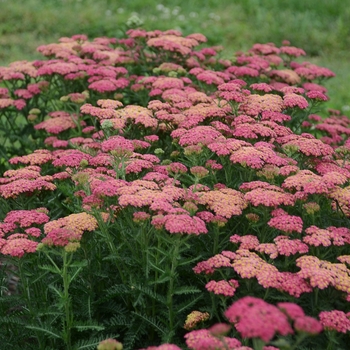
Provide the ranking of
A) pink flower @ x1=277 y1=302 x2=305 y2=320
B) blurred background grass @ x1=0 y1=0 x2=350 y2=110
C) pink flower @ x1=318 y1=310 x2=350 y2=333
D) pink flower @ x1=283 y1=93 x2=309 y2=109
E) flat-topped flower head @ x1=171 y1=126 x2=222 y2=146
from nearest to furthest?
1. pink flower @ x1=277 y1=302 x2=305 y2=320
2. pink flower @ x1=318 y1=310 x2=350 y2=333
3. flat-topped flower head @ x1=171 y1=126 x2=222 y2=146
4. pink flower @ x1=283 y1=93 x2=309 y2=109
5. blurred background grass @ x1=0 y1=0 x2=350 y2=110

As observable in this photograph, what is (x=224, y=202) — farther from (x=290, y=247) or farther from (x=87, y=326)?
(x=87, y=326)

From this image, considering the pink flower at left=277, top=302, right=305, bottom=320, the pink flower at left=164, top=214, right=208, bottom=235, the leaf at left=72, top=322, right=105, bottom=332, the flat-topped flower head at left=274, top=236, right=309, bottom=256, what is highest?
the pink flower at left=277, top=302, right=305, bottom=320

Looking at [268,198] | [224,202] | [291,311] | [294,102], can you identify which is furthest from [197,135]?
[291,311]

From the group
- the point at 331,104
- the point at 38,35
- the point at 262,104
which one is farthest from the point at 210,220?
the point at 38,35

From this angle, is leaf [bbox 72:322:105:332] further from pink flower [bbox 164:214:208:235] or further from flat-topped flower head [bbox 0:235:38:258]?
pink flower [bbox 164:214:208:235]

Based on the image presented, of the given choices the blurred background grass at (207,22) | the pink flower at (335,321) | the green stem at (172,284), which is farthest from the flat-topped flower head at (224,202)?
the blurred background grass at (207,22)

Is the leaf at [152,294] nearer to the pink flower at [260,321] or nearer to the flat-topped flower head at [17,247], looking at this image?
the flat-topped flower head at [17,247]

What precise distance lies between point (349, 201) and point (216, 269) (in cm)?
70

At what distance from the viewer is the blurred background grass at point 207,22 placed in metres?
9.09

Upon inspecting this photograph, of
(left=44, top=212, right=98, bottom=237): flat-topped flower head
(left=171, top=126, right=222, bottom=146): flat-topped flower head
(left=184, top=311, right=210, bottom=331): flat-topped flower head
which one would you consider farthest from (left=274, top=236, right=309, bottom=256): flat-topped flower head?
(left=44, top=212, right=98, bottom=237): flat-topped flower head

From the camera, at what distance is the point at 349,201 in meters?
2.54

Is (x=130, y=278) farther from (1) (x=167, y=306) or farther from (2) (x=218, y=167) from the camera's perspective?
(2) (x=218, y=167)

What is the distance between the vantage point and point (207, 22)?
1010cm

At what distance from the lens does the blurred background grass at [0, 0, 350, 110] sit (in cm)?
909
